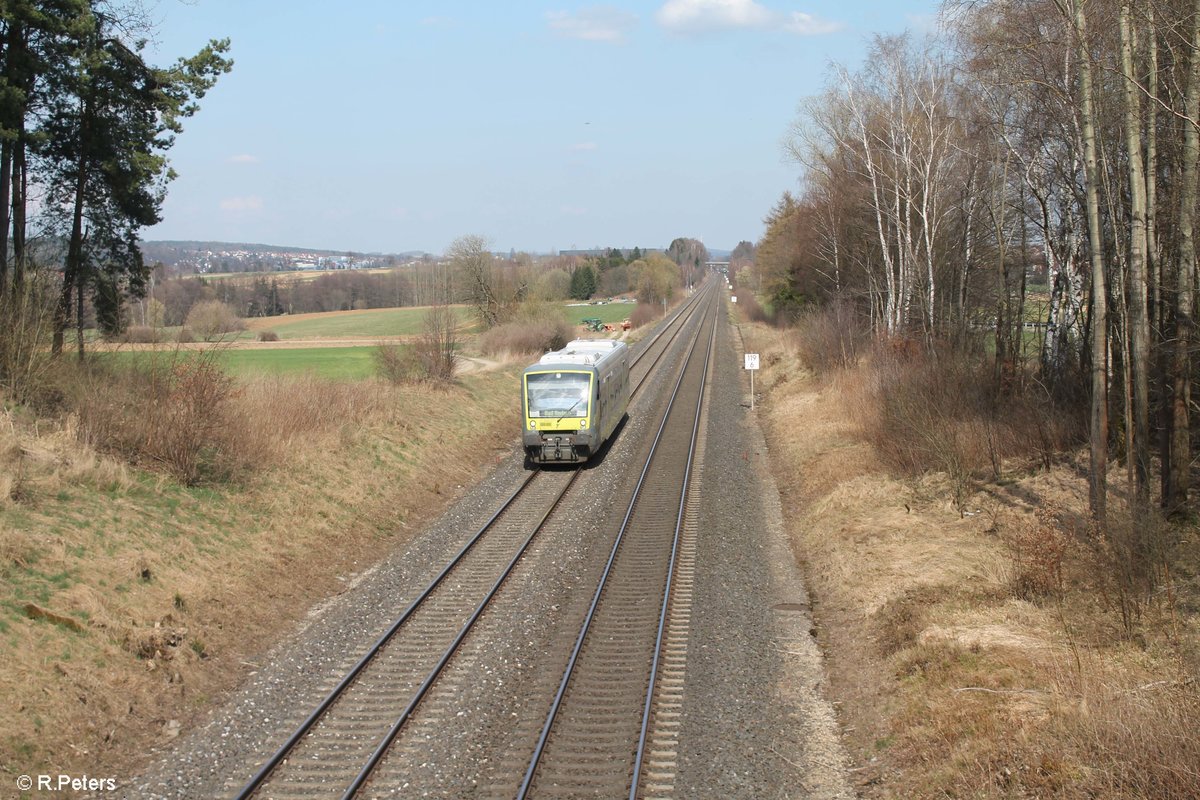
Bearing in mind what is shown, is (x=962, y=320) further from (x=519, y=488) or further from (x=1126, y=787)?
(x=1126, y=787)

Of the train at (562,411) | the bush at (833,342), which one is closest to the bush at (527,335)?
the bush at (833,342)

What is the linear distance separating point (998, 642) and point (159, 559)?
10330 mm

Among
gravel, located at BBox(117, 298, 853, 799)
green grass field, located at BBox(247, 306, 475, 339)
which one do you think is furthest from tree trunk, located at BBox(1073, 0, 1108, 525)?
green grass field, located at BBox(247, 306, 475, 339)

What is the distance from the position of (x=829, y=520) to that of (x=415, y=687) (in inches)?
348

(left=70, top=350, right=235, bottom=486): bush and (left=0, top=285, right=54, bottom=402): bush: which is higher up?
(left=0, top=285, right=54, bottom=402): bush

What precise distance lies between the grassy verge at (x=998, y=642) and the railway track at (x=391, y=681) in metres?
2.78

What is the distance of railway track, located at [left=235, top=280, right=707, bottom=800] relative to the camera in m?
8.00

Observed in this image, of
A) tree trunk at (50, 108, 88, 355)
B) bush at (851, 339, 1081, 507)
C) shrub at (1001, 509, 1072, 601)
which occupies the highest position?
tree trunk at (50, 108, 88, 355)

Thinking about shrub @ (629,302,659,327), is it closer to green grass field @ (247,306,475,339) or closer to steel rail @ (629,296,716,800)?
green grass field @ (247,306,475,339)

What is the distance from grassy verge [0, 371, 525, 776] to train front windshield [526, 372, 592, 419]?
95.2 inches

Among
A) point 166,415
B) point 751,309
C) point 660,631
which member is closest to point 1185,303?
point 660,631

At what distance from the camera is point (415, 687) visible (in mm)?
9789

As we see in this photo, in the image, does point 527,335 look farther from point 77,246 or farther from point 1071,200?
point 1071,200

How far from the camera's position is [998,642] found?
385 inches
